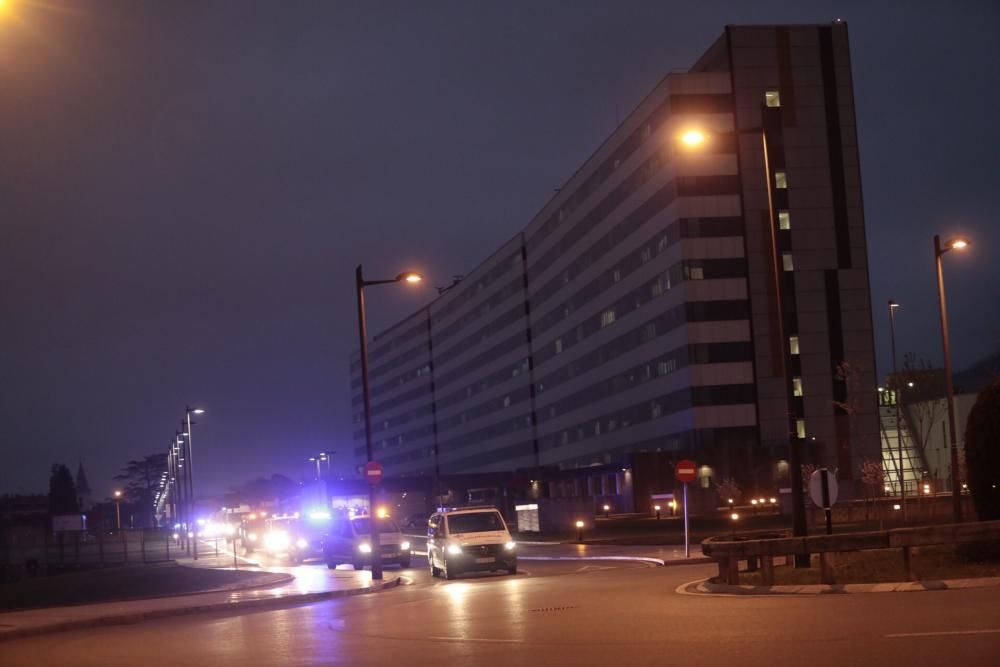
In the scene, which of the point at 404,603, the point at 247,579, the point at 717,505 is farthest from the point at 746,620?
the point at 717,505

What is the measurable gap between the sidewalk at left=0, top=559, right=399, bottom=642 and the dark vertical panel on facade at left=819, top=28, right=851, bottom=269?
69786 mm

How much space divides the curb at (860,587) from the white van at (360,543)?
75.6 feet

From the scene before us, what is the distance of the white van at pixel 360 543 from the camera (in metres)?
44.3

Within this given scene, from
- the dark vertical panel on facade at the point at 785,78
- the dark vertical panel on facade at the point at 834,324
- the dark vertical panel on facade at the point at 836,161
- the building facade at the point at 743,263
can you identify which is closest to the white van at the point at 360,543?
the building facade at the point at 743,263

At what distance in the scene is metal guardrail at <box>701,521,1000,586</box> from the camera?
2034 cm

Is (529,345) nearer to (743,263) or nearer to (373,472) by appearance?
(743,263)

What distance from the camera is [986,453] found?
864 inches

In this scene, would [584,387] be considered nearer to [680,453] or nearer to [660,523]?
[680,453]

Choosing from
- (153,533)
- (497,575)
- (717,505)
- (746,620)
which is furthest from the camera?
(153,533)

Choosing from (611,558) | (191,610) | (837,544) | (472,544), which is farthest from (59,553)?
(837,544)

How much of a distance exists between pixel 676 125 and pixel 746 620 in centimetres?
8022

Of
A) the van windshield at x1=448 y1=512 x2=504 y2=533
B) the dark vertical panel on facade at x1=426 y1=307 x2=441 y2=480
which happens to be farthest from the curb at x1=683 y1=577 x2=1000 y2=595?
the dark vertical panel on facade at x1=426 y1=307 x2=441 y2=480

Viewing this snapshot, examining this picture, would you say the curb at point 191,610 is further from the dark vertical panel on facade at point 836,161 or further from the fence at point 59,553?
the dark vertical panel on facade at point 836,161

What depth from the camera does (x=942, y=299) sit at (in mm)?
41312
